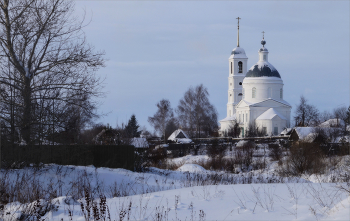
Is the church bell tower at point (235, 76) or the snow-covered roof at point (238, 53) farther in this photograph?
the snow-covered roof at point (238, 53)

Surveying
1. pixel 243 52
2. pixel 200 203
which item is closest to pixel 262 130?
pixel 243 52

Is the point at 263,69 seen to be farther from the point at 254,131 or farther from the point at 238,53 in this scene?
the point at 254,131

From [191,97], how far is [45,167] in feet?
152

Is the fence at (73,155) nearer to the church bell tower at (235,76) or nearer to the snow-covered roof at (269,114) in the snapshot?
the snow-covered roof at (269,114)

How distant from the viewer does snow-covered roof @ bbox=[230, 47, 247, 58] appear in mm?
74938

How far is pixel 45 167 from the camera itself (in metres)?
15.3

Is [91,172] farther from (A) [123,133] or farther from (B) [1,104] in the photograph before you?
(A) [123,133]

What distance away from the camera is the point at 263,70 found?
66.4 m

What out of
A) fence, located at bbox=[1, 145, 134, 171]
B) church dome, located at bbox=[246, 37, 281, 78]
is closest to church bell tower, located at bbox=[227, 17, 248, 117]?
church dome, located at bbox=[246, 37, 281, 78]

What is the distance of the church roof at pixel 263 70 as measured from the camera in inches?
2613

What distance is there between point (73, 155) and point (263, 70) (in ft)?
172

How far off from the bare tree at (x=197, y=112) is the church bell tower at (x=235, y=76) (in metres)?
12.4

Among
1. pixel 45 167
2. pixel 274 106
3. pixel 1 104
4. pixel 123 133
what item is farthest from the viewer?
pixel 274 106

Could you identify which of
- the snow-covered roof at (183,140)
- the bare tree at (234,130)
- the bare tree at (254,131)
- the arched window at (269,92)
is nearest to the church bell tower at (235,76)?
the arched window at (269,92)
